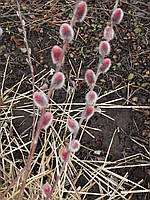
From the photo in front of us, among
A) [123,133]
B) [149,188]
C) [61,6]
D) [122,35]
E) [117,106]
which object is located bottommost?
[149,188]

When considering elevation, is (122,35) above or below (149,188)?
above

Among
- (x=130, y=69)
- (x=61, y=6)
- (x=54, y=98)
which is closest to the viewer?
(x=54, y=98)

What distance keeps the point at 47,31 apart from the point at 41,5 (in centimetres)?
29

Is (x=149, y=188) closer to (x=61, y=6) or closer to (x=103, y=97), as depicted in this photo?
(x=103, y=97)

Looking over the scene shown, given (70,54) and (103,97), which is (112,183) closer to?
(103,97)

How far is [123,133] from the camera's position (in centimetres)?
167

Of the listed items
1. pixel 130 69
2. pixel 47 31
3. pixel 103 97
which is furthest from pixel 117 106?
pixel 47 31

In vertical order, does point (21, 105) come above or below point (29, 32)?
below

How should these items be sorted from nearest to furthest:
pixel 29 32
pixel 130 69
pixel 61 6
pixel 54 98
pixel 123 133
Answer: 1. pixel 123 133
2. pixel 54 98
3. pixel 130 69
4. pixel 29 32
5. pixel 61 6

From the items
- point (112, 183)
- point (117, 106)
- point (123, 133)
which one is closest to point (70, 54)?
point (117, 106)

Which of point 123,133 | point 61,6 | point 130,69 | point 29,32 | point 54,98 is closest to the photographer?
point 123,133

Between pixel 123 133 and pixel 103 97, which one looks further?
pixel 103 97

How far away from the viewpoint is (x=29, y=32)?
212 centimetres

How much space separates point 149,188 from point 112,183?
0.21 meters
